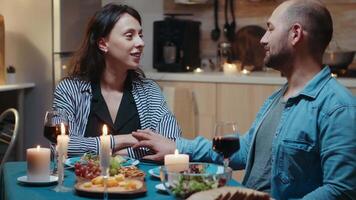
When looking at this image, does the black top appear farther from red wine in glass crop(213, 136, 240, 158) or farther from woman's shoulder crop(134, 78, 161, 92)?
red wine in glass crop(213, 136, 240, 158)

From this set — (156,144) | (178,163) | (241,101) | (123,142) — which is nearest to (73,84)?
(123,142)

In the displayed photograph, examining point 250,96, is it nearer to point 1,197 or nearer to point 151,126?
point 151,126

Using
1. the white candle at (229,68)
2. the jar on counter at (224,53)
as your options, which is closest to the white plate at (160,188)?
the white candle at (229,68)

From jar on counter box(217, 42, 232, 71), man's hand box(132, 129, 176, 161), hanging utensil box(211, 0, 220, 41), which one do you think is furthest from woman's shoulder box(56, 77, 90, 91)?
hanging utensil box(211, 0, 220, 41)

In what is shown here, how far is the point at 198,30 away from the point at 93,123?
2064mm

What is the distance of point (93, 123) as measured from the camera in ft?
8.46

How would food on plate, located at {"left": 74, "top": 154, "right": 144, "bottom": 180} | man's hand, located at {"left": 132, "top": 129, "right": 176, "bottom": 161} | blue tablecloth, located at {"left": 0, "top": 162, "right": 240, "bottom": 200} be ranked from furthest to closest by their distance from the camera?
man's hand, located at {"left": 132, "top": 129, "right": 176, "bottom": 161}, food on plate, located at {"left": 74, "top": 154, "right": 144, "bottom": 180}, blue tablecloth, located at {"left": 0, "top": 162, "right": 240, "bottom": 200}

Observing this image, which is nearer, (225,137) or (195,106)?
(225,137)

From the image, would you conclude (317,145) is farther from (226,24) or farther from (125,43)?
(226,24)

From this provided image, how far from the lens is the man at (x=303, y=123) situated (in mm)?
1671

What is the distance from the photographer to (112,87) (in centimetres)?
271

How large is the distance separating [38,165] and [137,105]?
931 millimetres

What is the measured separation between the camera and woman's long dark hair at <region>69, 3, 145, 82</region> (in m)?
2.72

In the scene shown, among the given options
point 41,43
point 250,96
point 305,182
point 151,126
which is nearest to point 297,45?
point 305,182
